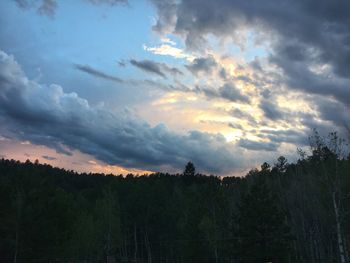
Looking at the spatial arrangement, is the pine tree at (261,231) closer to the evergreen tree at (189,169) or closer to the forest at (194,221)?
the forest at (194,221)

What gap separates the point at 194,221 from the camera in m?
61.2

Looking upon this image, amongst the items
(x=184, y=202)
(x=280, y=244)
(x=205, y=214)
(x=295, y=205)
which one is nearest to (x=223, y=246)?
(x=205, y=214)

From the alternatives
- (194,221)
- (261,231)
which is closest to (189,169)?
(194,221)

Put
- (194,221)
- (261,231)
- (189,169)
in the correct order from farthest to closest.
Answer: (189,169) < (194,221) < (261,231)

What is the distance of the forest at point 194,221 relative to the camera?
42031mm

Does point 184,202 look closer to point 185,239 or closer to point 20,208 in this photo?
point 185,239

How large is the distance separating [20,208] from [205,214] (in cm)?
2663

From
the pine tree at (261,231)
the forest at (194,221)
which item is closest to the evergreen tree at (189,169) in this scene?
the forest at (194,221)

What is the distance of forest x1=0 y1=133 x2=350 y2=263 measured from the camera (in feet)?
138

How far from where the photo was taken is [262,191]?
44094 millimetres

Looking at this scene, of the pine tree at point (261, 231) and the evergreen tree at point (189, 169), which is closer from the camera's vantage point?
the pine tree at point (261, 231)

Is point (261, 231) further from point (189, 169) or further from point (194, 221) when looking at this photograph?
point (189, 169)

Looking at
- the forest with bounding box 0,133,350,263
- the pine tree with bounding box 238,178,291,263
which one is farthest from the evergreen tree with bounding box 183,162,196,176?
the pine tree with bounding box 238,178,291,263

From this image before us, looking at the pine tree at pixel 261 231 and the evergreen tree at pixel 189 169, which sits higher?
the evergreen tree at pixel 189 169
